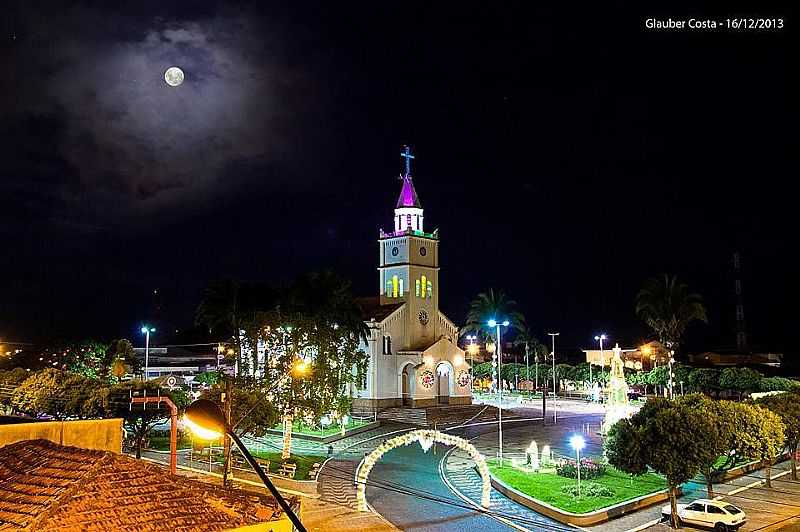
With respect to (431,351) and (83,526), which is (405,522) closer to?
(83,526)

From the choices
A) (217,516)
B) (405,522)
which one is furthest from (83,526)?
(405,522)

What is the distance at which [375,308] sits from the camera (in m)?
61.1

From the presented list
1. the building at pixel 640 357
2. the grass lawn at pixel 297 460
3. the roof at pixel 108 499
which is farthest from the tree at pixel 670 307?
the roof at pixel 108 499

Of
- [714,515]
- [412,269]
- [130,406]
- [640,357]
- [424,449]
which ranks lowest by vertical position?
[714,515]

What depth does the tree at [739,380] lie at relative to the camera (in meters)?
58.4

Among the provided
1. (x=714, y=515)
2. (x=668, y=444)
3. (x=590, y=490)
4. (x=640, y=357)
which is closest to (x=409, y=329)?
(x=590, y=490)

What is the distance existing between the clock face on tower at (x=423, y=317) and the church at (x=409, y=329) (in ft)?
0.29

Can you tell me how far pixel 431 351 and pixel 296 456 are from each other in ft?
76.1

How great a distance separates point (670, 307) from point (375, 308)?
82.9 feet

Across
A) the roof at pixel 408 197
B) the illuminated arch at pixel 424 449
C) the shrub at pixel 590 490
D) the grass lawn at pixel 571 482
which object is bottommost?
the grass lawn at pixel 571 482

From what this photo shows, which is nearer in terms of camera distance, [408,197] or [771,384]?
[771,384]

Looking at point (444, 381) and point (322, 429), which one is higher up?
point (444, 381)

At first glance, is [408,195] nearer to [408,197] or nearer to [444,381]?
[408,197]

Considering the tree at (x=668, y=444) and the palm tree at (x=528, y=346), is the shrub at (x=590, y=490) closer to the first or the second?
the tree at (x=668, y=444)
